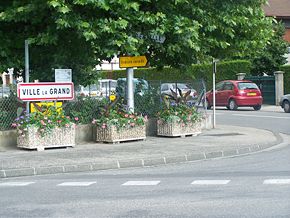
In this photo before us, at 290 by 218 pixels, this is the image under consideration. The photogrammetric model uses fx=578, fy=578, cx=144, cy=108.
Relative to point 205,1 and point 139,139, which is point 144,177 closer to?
point 139,139

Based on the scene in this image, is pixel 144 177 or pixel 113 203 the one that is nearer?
pixel 113 203

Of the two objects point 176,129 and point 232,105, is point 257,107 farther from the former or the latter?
point 176,129

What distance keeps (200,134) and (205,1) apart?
4100 mm

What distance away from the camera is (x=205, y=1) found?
1490 cm

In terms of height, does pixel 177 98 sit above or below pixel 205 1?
below

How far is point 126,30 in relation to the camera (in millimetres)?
13938

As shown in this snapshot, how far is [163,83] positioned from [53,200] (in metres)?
10.0

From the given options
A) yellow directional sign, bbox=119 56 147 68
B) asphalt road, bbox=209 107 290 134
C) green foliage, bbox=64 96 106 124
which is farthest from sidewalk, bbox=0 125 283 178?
asphalt road, bbox=209 107 290 134

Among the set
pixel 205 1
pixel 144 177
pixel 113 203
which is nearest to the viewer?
pixel 113 203

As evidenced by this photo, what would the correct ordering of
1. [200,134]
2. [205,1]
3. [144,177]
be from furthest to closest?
[200,134] → [205,1] → [144,177]

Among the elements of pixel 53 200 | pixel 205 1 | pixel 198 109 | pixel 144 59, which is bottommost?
pixel 53 200

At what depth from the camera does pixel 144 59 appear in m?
15.8

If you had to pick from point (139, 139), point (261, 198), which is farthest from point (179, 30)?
point (261, 198)

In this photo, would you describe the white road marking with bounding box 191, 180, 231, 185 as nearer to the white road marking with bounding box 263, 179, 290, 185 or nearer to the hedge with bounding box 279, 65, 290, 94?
the white road marking with bounding box 263, 179, 290, 185
